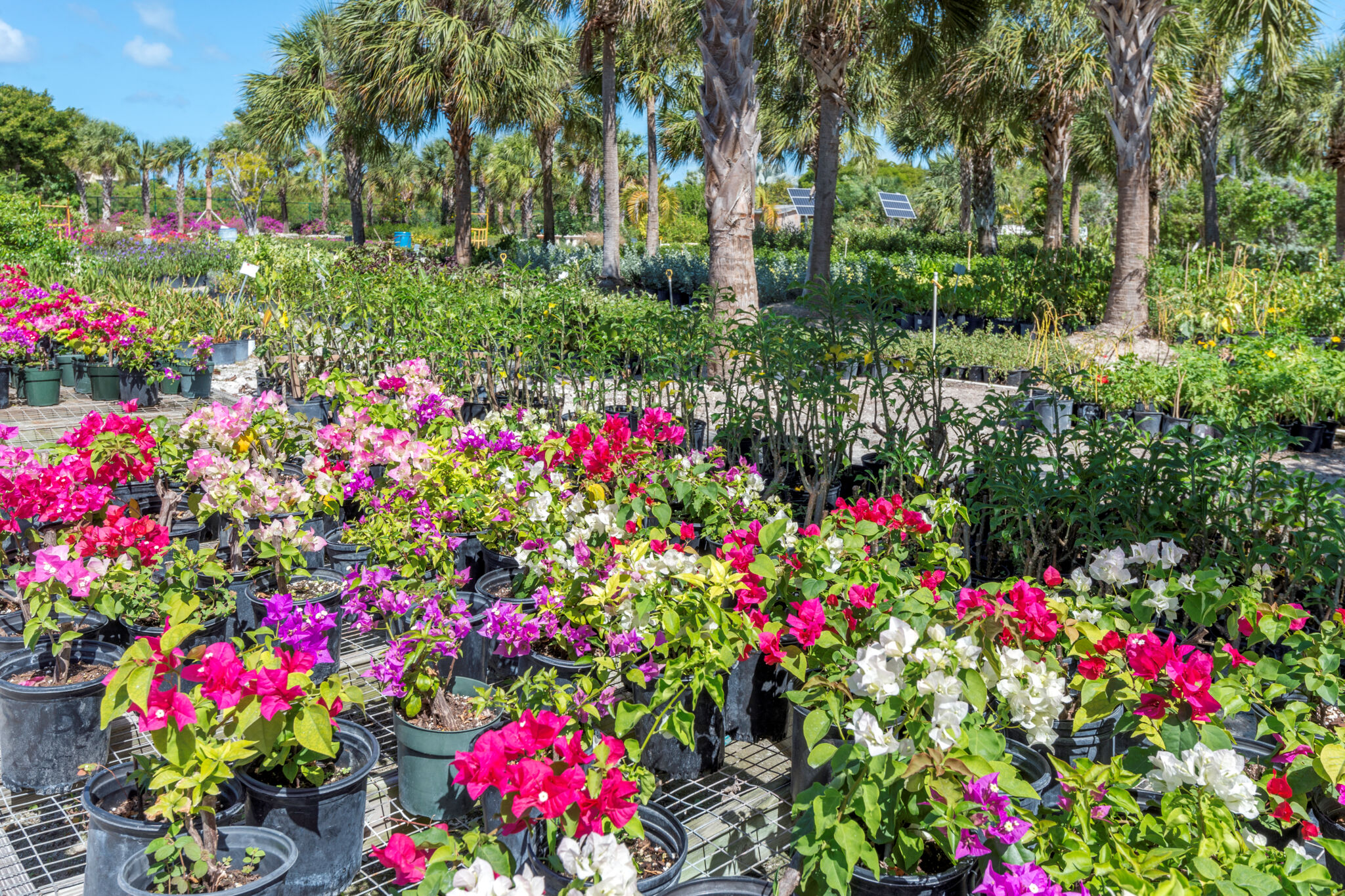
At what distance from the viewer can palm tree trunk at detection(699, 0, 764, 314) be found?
6.40 meters

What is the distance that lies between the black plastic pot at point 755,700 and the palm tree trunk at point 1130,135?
29.2 feet

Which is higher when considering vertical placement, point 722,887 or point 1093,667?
point 1093,667

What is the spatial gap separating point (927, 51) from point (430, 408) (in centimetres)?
1000

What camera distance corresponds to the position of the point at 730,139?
21.5ft

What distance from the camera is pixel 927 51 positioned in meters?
11.5

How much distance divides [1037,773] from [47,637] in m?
2.79

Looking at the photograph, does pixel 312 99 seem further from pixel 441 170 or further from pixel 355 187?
pixel 441 170

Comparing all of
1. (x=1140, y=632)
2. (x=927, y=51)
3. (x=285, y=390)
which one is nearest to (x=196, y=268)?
(x=285, y=390)

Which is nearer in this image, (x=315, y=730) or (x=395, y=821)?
(x=315, y=730)

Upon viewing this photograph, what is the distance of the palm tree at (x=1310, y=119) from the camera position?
1952 cm

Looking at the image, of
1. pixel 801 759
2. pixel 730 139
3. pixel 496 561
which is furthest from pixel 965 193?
pixel 801 759

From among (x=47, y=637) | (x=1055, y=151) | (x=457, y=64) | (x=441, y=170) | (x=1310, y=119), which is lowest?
(x=47, y=637)

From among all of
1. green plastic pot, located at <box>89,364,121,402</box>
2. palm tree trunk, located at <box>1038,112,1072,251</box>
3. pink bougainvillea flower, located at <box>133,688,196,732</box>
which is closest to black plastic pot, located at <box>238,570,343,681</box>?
pink bougainvillea flower, located at <box>133,688,196,732</box>

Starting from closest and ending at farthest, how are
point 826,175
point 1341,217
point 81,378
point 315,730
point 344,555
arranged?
point 315,730, point 344,555, point 81,378, point 826,175, point 1341,217
